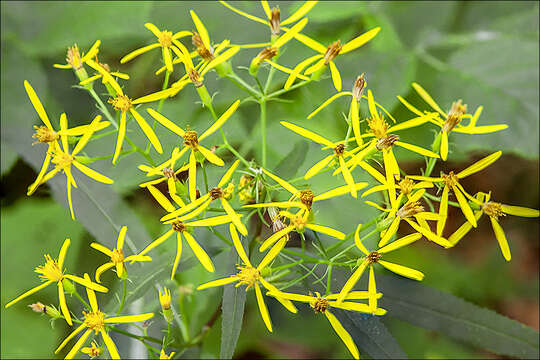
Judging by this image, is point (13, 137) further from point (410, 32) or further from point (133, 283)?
point (410, 32)

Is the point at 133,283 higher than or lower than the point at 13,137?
lower

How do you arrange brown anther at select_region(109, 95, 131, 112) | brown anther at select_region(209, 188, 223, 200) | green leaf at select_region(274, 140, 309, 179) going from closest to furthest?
brown anther at select_region(209, 188, 223, 200) < brown anther at select_region(109, 95, 131, 112) < green leaf at select_region(274, 140, 309, 179)

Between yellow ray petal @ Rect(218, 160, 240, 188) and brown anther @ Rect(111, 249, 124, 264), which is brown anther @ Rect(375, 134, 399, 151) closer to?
yellow ray petal @ Rect(218, 160, 240, 188)

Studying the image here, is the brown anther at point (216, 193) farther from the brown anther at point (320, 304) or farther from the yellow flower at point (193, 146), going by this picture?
the brown anther at point (320, 304)

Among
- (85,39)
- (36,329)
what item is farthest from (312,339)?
(85,39)

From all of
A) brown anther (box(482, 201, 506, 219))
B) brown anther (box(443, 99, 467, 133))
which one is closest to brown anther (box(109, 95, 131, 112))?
brown anther (box(443, 99, 467, 133))

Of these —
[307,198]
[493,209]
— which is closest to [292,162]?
[307,198]
